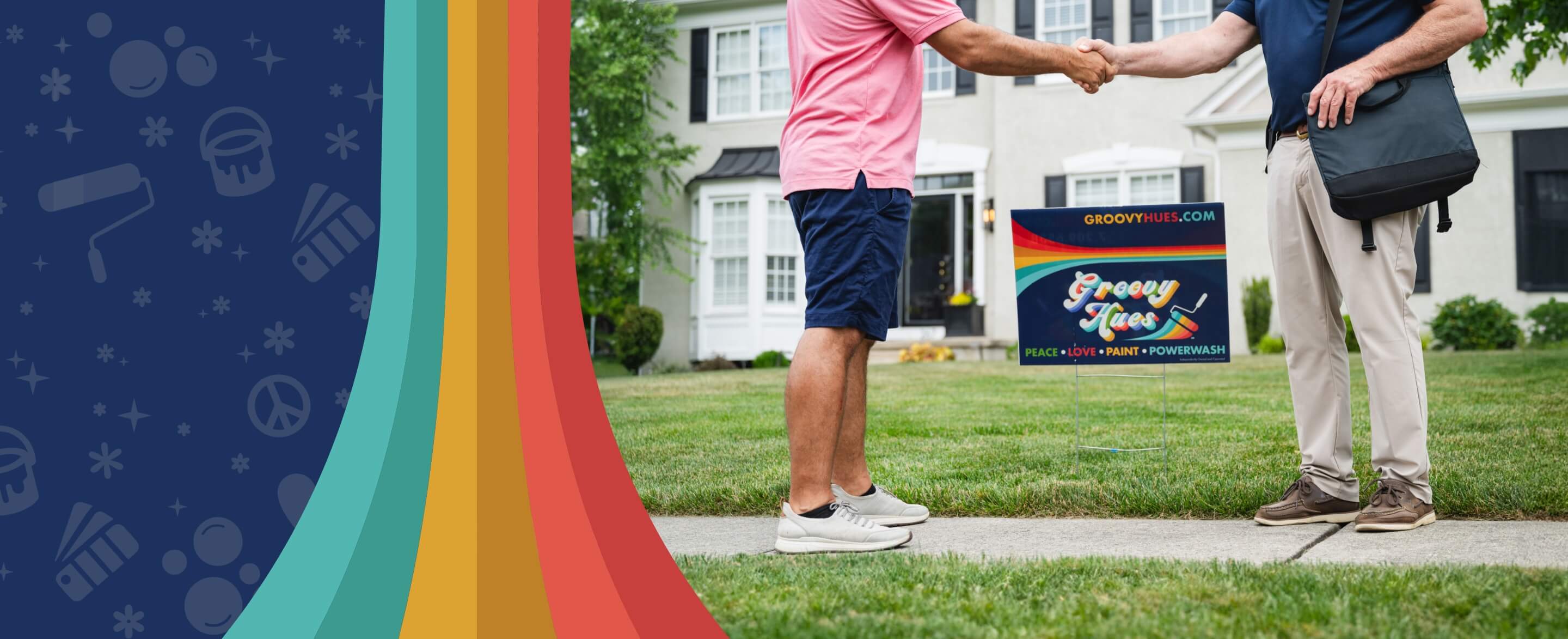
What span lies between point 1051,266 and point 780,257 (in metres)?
13.2

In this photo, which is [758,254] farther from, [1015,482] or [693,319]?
[1015,482]

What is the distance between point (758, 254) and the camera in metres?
17.1

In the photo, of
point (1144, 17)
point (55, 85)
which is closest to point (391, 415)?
point (55, 85)

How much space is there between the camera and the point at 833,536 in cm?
293

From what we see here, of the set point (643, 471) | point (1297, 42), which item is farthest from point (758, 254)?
point (1297, 42)

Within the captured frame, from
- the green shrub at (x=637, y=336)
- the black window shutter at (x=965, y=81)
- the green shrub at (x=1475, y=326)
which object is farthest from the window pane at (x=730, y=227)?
the green shrub at (x=1475, y=326)

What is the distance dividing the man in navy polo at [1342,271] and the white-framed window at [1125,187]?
40.2 feet

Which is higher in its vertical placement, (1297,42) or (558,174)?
(1297,42)

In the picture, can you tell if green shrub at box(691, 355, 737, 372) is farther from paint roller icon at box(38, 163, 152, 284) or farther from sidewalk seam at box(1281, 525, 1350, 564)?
paint roller icon at box(38, 163, 152, 284)

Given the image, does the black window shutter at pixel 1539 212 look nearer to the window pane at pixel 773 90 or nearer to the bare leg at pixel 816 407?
the window pane at pixel 773 90

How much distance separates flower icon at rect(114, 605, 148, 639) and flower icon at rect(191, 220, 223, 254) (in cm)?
56

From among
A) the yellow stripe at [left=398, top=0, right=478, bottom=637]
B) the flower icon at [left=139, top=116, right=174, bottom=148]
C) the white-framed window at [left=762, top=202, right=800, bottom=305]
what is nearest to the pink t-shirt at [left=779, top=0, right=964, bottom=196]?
the yellow stripe at [left=398, top=0, right=478, bottom=637]

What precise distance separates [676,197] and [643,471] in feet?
44.3

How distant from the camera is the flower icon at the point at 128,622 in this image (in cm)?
176
